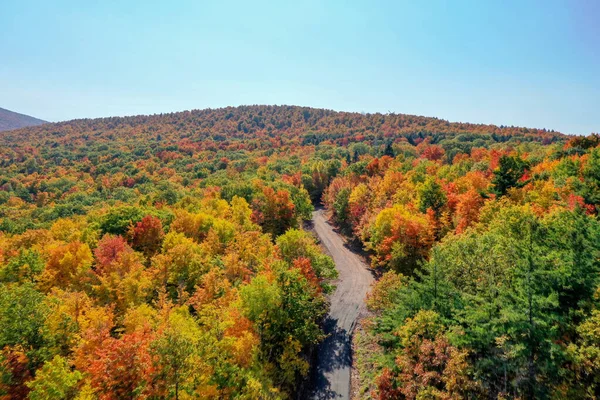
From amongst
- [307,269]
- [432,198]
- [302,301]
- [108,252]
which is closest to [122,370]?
[302,301]

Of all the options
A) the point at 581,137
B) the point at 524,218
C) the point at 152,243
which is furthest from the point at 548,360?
the point at 581,137

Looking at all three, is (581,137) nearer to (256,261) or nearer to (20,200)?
(256,261)

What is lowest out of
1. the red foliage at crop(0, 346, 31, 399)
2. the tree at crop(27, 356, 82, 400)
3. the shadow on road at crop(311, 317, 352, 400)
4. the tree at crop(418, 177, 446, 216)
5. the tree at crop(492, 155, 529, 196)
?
the shadow on road at crop(311, 317, 352, 400)

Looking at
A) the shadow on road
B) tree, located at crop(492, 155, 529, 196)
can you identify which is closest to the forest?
tree, located at crop(492, 155, 529, 196)

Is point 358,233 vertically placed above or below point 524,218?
below

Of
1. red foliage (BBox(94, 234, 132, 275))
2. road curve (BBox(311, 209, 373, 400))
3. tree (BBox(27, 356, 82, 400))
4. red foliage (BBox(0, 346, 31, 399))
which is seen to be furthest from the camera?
red foliage (BBox(94, 234, 132, 275))

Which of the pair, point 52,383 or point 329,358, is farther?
point 329,358

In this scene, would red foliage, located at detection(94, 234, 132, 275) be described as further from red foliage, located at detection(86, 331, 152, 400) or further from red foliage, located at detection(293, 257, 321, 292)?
red foliage, located at detection(293, 257, 321, 292)

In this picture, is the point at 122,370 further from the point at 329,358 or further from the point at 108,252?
the point at 108,252
